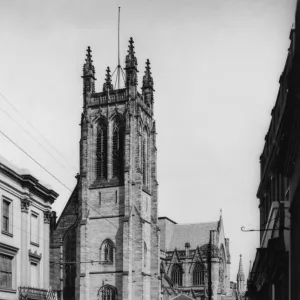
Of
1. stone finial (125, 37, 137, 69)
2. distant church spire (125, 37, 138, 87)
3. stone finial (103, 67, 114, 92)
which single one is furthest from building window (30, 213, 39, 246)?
stone finial (103, 67, 114, 92)

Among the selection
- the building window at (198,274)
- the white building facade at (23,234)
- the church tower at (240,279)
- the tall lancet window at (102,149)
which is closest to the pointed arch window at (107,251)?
the tall lancet window at (102,149)

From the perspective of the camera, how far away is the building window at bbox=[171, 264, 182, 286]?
98.8 metres

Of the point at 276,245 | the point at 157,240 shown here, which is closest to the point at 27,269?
the point at 276,245

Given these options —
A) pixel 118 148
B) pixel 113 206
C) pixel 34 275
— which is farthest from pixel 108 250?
pixel 34 275

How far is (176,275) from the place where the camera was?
326 ft

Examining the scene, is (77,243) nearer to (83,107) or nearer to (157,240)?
(157,240)

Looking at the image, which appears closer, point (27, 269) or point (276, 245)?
point (276, 245)

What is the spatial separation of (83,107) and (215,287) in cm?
3480

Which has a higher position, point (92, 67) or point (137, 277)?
point (92, 67)

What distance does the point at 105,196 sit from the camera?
2825 inches

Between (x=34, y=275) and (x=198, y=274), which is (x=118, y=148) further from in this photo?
(x=34, y=275)

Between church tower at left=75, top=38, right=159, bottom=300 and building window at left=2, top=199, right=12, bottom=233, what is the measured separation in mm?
37884

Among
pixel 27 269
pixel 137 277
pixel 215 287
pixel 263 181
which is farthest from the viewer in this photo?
pixel 215 287

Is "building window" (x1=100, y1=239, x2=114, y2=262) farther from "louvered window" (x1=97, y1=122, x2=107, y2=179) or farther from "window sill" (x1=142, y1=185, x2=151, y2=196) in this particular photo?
"louvered window" (x1=97, y1=122, x2=107, y2=179)
